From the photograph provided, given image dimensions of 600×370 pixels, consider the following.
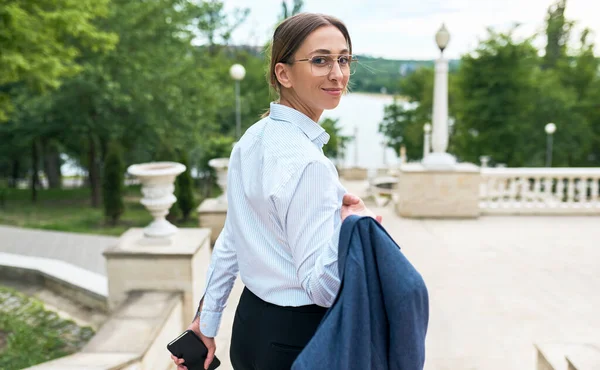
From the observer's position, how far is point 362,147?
4284 inches

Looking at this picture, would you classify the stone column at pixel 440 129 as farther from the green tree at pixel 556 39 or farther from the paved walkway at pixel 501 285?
the green tree at pixel 556 39

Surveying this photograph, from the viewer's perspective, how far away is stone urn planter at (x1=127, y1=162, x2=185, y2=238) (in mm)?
4234

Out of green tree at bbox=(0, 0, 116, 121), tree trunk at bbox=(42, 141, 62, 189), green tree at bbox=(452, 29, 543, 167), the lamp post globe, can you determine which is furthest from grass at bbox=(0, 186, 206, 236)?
green tree at bbox=(452, 29, 543, 167)

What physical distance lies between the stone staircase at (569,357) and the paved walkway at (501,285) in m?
0.80

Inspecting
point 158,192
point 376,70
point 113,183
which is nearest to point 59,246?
point 113,183

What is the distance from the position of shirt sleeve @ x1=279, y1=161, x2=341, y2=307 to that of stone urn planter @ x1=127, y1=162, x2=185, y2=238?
3222 mm

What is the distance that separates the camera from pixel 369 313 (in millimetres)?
1101

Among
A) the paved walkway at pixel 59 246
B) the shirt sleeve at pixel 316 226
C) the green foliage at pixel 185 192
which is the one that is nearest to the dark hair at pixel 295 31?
the shirt sleeve at pixel 316 226

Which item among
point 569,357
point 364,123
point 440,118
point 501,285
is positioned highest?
point 364,123

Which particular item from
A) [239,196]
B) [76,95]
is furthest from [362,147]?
[239,196]

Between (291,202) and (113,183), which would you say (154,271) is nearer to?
(291,202)

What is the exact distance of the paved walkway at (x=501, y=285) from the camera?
3.97 m

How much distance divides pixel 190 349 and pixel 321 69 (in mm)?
980

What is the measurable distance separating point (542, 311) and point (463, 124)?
96.3 feet
